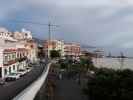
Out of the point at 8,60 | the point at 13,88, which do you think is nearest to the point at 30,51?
the point at 8,60

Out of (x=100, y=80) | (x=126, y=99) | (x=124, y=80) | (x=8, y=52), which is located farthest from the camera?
(x=8, y=52)

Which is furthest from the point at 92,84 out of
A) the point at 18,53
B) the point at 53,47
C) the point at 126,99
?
the point at 53,47

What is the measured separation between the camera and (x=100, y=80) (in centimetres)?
2381

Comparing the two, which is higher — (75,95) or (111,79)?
(111,79)

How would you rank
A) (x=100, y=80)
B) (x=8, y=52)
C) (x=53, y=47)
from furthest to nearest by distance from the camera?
(x=53, y=47), (x=8, y=52), (x=100, y=80)

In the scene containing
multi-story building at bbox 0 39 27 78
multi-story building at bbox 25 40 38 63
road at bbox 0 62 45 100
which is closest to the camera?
road at bbox 0 62 45 100

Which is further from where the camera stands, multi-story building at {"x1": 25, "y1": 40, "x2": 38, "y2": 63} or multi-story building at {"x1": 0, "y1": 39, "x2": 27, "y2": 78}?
multi-story building at {"x1": 25, "y1": 40, "x2": 38, "y2": 63}

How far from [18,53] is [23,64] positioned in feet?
21.9

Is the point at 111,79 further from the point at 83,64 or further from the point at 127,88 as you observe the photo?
the point at 83,64

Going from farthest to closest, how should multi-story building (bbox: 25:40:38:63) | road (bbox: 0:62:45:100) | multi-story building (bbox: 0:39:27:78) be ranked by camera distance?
1. multi-story building (bbox: 25:40:38:63)
2. multi-story building (bbox: 0:39:27:78)
3. road (bbox: 0:62:45:100)

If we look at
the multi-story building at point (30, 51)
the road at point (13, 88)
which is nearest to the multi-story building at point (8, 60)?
the road at point (13, 88)

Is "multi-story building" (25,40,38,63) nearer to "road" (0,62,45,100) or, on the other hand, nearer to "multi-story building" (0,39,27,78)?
"multi-story building" (0,39,27,78)

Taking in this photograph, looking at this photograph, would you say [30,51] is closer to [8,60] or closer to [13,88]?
[8,60]

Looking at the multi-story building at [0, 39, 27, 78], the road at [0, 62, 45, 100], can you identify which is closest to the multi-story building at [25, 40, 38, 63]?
the multi-story building at [0, 39, 27, 78]
